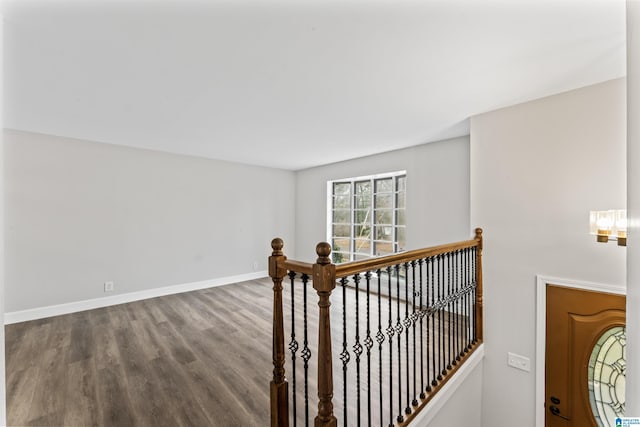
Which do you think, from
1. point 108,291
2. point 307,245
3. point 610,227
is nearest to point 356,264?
point 610,227

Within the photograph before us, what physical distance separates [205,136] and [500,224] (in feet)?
12.3

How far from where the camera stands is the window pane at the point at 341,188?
5.64 meters

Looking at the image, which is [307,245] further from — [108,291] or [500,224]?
[500,224]

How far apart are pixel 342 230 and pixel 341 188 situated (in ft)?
2.99

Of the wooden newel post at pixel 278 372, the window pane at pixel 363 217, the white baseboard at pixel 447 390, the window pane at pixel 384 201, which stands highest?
the window pane at pixel 384 201

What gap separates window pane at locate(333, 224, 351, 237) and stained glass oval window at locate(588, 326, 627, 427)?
3.84 metres

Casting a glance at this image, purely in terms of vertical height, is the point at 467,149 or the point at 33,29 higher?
the point at 33,29

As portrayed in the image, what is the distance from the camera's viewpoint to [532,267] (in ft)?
8.30

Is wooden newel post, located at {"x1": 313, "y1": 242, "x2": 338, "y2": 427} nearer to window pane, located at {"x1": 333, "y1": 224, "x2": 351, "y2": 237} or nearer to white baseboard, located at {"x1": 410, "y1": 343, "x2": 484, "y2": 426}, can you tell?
white baseboard, located at {"x1": 410, "y1": 343, "x2": 484, "y2": 426}

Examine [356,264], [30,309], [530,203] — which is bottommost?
[30,309]

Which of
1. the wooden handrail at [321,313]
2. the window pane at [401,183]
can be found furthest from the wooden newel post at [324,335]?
the window pane at [401,183]

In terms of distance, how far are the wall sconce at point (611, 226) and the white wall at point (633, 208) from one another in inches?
63.2

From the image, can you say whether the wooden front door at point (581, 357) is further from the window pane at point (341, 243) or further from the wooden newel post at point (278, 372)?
the window pane at point (341, 243)

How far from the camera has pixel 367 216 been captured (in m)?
5.25
